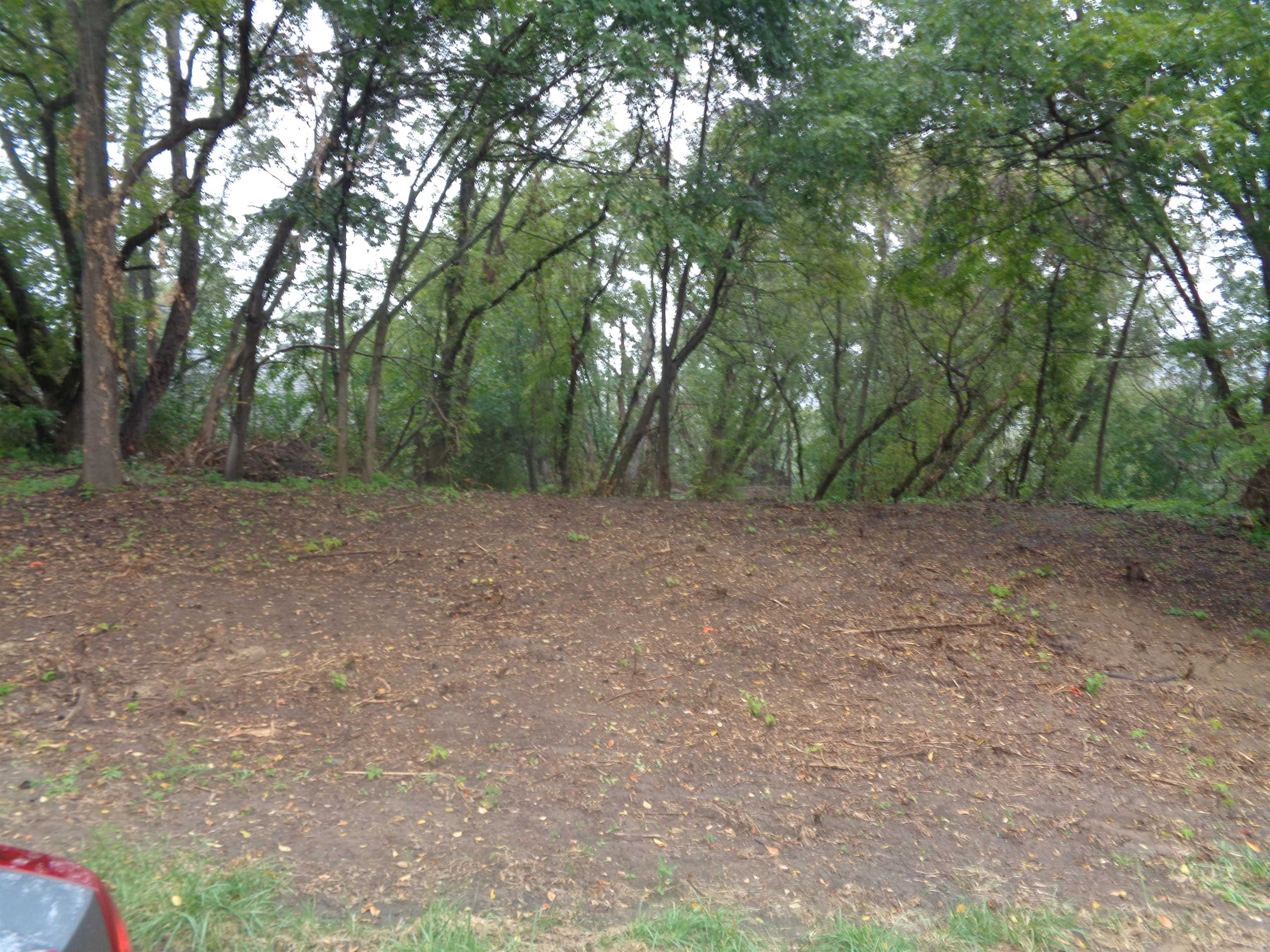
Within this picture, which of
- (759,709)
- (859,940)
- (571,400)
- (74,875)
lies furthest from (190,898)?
(571,400)

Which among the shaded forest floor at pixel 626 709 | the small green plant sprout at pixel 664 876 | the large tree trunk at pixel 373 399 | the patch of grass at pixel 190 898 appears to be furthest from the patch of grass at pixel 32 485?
the small green plant sprout at pixel 664 876

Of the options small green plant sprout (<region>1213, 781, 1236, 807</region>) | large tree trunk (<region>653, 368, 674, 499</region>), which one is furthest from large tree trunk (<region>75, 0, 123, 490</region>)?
small green plant sprout (<region>1213, 781, 1236, 807</region>)

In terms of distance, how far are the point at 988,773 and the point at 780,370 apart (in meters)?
15.6

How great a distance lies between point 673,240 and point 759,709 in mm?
6022

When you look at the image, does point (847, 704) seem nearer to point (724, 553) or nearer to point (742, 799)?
point (742, 799)

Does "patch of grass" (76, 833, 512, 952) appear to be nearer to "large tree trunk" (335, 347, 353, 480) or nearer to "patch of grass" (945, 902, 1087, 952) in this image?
"patch of grass" (945, 902, 1087, 952)

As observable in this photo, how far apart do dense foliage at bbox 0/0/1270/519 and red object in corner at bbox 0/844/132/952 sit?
7536 millimetres

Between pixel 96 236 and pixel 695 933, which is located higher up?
pixel 96 236

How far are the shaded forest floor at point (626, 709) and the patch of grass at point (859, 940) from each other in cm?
25

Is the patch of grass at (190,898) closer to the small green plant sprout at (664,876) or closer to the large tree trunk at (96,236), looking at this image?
the small green plant sprout at (664,876)

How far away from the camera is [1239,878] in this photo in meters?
4.23

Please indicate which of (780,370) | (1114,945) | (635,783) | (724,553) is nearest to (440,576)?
(724,553)

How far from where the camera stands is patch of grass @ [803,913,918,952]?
3.50m

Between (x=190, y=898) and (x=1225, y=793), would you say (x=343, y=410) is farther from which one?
(x=1225, y=793)
